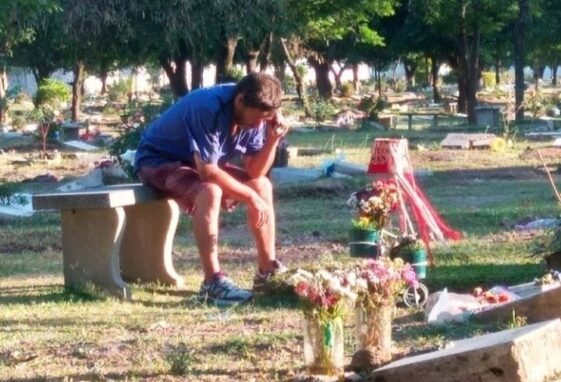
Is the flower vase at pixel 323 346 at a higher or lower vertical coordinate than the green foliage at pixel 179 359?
higher

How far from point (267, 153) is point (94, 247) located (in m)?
1.22

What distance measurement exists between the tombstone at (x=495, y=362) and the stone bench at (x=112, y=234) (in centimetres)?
320

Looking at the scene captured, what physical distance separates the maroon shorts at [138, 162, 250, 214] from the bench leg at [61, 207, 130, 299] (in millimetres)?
310

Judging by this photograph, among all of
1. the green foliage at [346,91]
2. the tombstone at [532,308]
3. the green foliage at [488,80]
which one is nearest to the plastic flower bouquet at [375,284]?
the tombstone at [532,308]

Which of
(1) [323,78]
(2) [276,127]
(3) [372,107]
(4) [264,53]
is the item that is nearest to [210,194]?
(2) [276,127]

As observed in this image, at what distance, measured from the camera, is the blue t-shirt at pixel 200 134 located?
8094mm

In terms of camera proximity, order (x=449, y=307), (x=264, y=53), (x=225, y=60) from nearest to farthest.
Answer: (x=449, y=307)
(x=225, y=60)
(x=264, y=53)

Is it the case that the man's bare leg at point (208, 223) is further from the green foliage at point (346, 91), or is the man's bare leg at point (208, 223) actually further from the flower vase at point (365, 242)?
the green foliage at point (346, 91)

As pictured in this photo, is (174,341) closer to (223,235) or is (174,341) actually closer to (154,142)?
(154,142)

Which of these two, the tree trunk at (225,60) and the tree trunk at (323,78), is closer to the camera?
the tree trunk at (225,60)

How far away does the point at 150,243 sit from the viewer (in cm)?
890

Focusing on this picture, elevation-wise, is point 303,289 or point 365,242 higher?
point 303,289

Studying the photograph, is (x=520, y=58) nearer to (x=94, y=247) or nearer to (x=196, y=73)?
(x=196, y=73)

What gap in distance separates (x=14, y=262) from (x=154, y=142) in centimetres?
256
